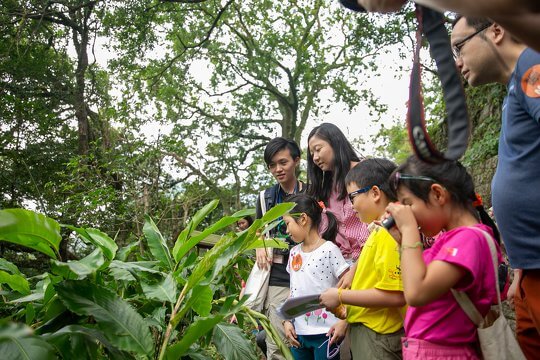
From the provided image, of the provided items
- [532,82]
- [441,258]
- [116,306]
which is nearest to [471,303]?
[441,258]

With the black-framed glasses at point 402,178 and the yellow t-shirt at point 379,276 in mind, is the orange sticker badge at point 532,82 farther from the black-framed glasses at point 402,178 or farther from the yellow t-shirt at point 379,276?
the yellow t-shirt at point 379,276

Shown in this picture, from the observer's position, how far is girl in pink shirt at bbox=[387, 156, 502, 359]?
5.13 ft

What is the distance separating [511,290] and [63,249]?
7.96 metres

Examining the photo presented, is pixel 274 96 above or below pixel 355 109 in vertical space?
above

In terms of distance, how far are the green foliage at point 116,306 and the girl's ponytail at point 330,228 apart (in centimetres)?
116

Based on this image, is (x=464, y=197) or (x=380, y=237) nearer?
(x=464, y=197)

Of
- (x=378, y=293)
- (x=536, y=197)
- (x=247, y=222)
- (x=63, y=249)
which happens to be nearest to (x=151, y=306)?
(x=378, y=293)

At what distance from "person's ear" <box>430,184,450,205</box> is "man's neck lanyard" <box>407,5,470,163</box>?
3.04ft

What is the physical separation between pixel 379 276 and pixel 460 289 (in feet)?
1.87

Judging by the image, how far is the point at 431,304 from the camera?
1.70 meters

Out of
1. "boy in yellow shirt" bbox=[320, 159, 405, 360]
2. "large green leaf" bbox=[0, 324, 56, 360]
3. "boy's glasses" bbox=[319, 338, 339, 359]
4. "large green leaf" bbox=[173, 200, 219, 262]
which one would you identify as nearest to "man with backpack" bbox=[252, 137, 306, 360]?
"boy's glasses" bbox=[319, 338, 339, 359]

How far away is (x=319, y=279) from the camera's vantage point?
268 cm

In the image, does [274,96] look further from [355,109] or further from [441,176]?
[441,176]

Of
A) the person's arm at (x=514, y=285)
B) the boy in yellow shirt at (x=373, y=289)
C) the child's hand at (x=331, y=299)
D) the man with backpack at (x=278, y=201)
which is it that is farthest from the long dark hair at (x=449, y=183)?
the man with backpack at (x=278, y=201)
